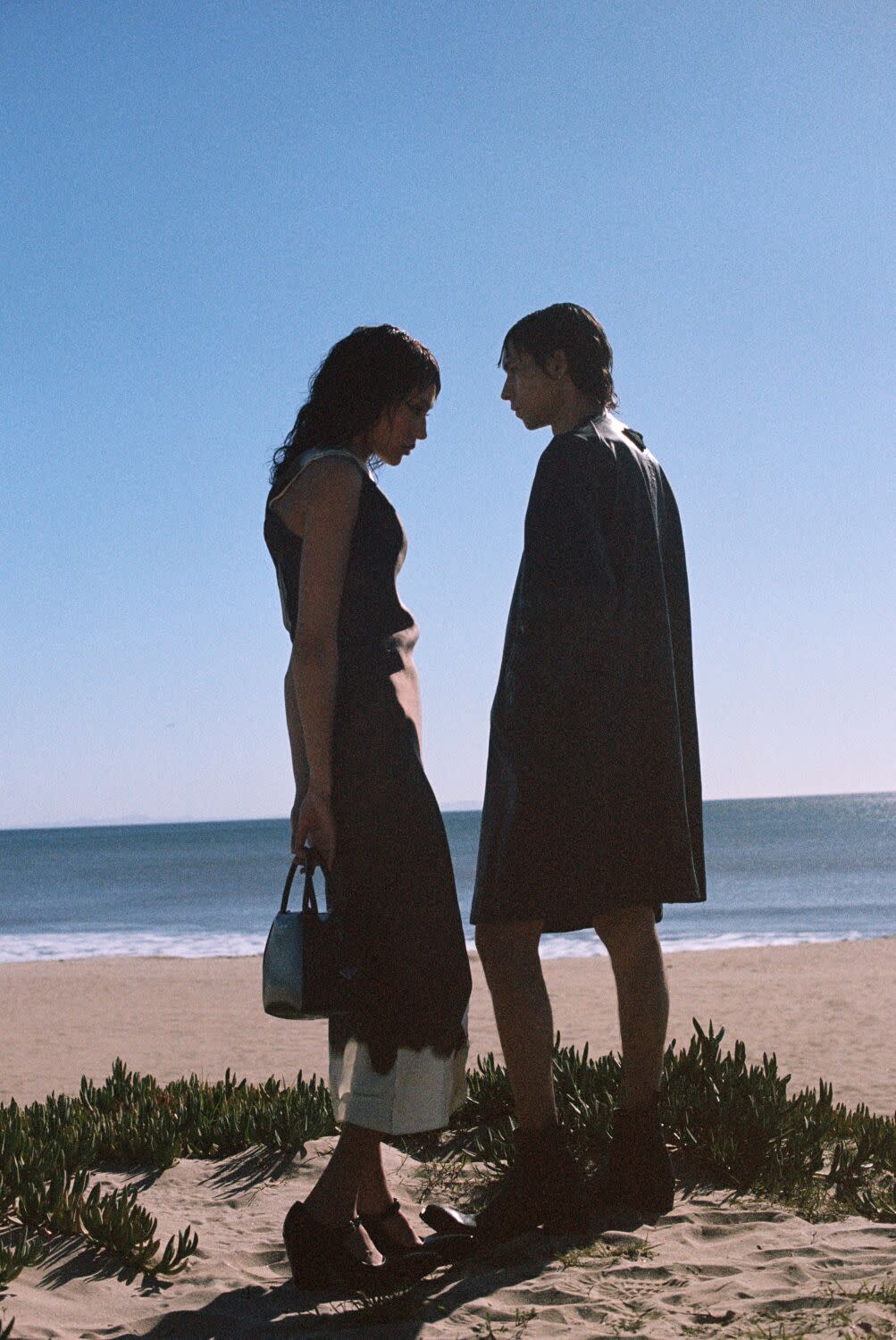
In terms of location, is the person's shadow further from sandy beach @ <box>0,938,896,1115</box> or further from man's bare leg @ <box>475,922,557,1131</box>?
sandy beach @ <box>0,938,896,1115</box>

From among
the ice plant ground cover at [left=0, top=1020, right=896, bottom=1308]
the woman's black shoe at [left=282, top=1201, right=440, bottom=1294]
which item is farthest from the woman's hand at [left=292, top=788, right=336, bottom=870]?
the ice plant ground cover at [left=0, top=1020, right=896, bottom=1308]

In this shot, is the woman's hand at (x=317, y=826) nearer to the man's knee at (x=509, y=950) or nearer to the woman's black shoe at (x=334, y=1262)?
the man's knee at (x=509, y=950)

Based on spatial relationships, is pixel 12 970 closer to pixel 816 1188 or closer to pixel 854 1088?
pixel 854 1088

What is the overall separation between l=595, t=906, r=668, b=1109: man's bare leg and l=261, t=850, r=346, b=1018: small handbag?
33.1 inches

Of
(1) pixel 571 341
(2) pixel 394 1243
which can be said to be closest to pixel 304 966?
(2) pixel 394 1243

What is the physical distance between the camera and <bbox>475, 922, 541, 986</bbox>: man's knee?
3064 millimetres

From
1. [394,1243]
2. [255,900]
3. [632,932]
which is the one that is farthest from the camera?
[255,900]

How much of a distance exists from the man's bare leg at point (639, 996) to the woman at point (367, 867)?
509mm

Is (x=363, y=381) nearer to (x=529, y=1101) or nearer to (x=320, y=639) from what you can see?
(x=320, y=639)

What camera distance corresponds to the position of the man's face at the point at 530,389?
3357 millimetres

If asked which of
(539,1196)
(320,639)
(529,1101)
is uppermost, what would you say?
(320,639)

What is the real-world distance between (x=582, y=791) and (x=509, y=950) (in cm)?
44

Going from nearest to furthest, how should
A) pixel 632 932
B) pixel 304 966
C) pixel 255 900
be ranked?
pixel 304 966, pixel 632 932, pixel 255 900

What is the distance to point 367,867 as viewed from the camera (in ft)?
9.07
